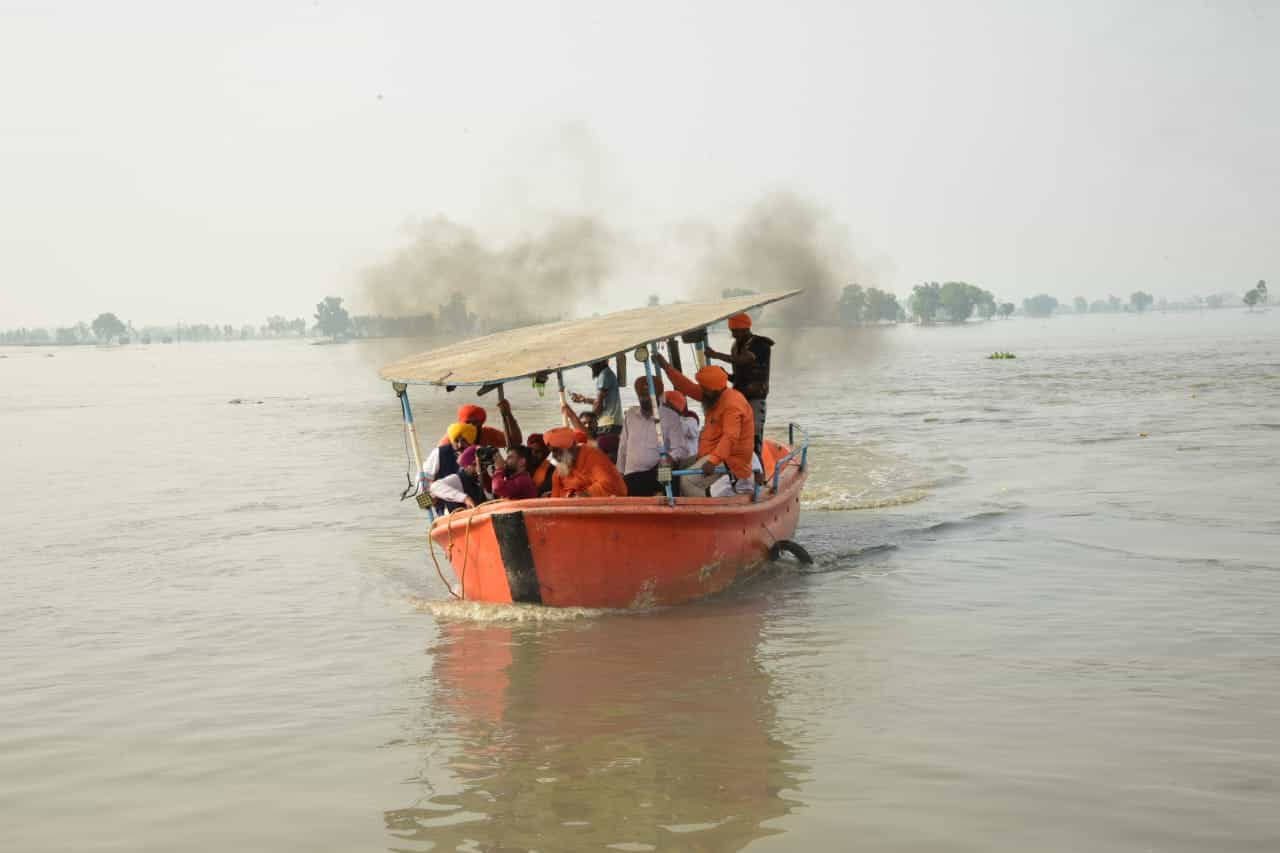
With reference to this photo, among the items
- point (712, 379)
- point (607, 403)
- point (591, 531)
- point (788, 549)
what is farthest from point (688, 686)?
point (607, 403)

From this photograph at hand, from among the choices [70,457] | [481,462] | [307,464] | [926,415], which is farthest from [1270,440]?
[70,457]

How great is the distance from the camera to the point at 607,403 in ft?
38.7

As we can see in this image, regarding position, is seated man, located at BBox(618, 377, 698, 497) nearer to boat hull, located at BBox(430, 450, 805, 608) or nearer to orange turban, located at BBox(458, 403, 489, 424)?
boat hull, located at BBox(430, 450, 805, 608)

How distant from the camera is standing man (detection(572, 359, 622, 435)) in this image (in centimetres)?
1155

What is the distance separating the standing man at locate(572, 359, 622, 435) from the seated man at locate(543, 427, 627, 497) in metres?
1.81

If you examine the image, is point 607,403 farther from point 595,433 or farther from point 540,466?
point 540,466

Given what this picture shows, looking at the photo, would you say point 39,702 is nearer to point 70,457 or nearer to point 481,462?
point 481,462

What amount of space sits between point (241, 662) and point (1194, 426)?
20.2m

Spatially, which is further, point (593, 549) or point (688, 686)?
point (593, 549)

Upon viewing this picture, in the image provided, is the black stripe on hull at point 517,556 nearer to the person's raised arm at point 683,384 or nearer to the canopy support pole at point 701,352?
the person's raised arm at point 683,384

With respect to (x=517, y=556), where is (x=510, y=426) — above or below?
above

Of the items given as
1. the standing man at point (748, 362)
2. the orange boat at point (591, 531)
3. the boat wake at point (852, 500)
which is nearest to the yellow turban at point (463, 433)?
the orange boat at point (591, 531)

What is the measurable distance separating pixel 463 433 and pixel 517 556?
1541mm

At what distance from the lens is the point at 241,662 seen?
9047 millimetres
